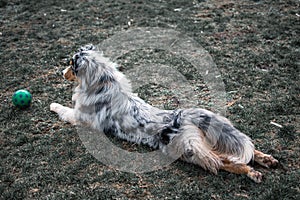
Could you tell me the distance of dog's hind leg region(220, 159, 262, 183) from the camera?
384cm

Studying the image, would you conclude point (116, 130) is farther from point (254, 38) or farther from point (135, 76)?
point (254, 38)

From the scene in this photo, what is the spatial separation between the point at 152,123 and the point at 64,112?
1.45 metres

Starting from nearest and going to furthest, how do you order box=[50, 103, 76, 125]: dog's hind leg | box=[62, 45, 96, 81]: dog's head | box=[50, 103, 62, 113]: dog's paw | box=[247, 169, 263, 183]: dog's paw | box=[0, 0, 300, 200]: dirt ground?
box=[247, 169, 263, 183]: dog's paw → box=[0, 0, 300, 200]: dirt ground → box=[62, 45, 96, 81]: dog's head → box=[50, 103, 76, 125]: dog's hind leg → box=[50, 103, 62, 113]: dog's paw

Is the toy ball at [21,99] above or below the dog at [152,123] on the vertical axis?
below

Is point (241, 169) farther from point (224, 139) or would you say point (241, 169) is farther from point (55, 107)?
point (55, 107)

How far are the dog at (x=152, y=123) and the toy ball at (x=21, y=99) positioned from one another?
13.8 inches

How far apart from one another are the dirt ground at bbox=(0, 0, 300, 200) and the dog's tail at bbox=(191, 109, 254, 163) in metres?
0.22

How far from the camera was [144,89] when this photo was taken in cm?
592

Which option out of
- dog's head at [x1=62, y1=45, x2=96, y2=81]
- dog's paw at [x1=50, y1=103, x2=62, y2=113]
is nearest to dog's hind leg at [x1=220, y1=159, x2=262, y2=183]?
dog's head at [x1=62, y1=45, x2=96, y2=81]

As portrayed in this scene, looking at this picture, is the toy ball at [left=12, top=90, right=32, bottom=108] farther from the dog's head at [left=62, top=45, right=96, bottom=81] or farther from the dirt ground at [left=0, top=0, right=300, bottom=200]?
the dog's head at [left=62, top=45, right=96, bottom=81]

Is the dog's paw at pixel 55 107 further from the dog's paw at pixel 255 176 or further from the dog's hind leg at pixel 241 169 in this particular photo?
the dog's paw at pixel 255 176

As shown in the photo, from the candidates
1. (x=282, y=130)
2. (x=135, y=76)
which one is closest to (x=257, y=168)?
(x=282, y=130)

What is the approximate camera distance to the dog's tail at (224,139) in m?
3.96

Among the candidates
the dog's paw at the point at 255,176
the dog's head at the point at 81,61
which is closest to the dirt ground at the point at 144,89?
the dog's paw at the point at 255,176
